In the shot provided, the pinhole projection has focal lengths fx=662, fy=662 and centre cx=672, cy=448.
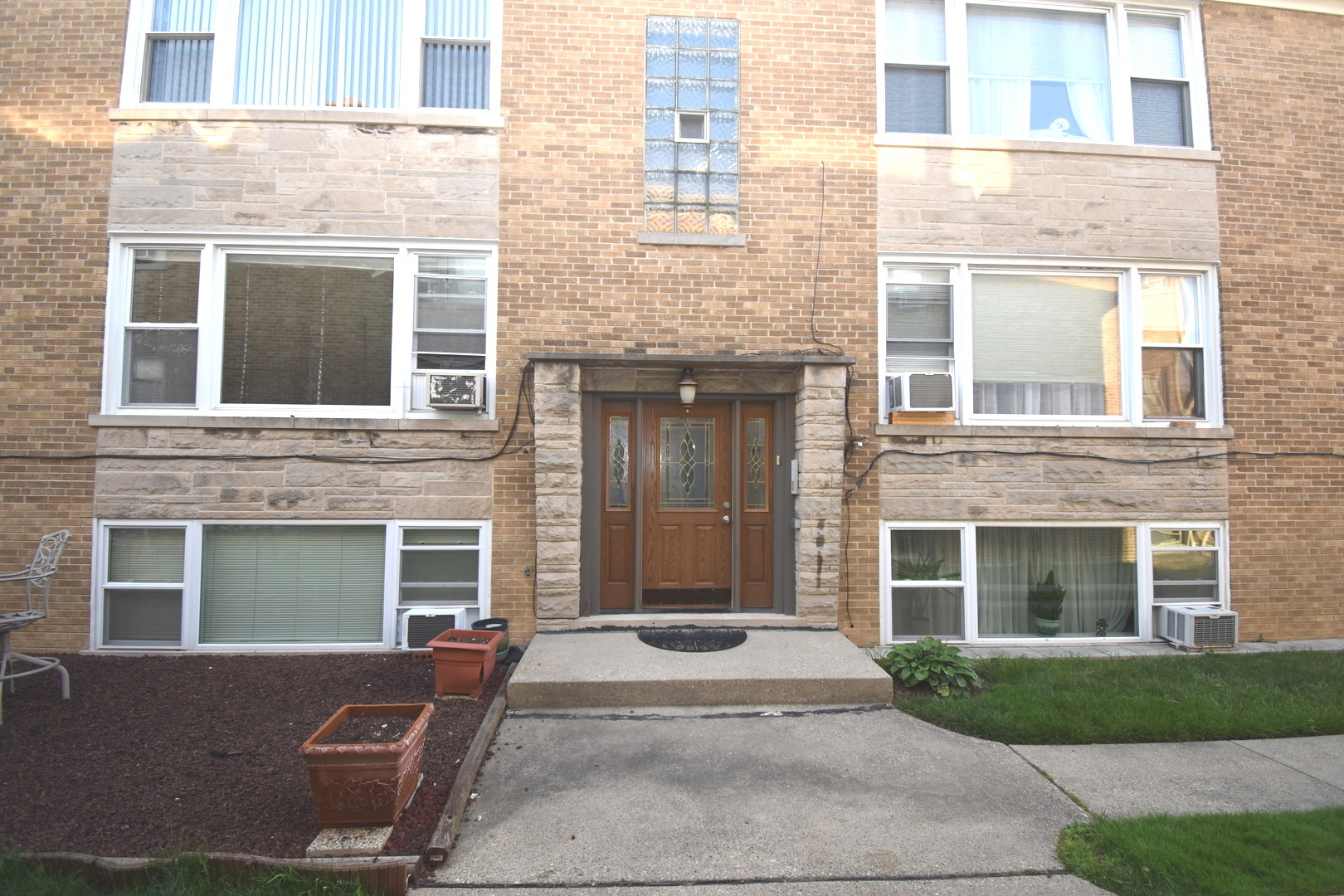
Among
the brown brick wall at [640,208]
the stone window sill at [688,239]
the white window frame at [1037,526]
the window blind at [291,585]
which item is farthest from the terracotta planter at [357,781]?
the stone window sill at [688,239]

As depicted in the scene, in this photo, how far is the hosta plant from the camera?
206 inches

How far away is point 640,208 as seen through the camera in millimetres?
6430

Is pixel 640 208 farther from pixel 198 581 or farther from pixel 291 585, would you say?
pixel 198 581

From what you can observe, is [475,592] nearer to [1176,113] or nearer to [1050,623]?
[1050,623]

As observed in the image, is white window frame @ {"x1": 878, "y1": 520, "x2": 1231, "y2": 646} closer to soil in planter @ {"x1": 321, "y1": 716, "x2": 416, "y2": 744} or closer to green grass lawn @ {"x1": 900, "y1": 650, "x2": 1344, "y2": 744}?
green grass lawn @ {"x1": 900, "y1": 650, "x2": 1344, "y2": 744}

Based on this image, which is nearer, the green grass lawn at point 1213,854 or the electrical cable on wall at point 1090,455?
the green grass lawn at point 1213,854

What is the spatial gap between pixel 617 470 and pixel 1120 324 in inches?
213

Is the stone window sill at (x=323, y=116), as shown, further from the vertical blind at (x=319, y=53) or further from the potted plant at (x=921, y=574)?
the potted plant at (x=921, y=574)

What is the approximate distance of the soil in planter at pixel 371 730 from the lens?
3666 millimetres

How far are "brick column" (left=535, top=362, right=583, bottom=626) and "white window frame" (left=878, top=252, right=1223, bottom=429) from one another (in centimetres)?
305

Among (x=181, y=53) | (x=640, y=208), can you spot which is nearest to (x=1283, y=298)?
(x=640, y=208)

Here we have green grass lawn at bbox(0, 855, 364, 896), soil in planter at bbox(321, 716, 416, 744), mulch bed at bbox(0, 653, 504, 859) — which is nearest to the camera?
green grass lawn at bbox(0, 855, 364, 896)

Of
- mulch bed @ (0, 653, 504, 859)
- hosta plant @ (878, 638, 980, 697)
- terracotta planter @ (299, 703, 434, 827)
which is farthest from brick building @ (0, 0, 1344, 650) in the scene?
terracotta planter @ (299, 703, 434, 827)

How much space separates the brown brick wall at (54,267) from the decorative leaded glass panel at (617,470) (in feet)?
15.4
